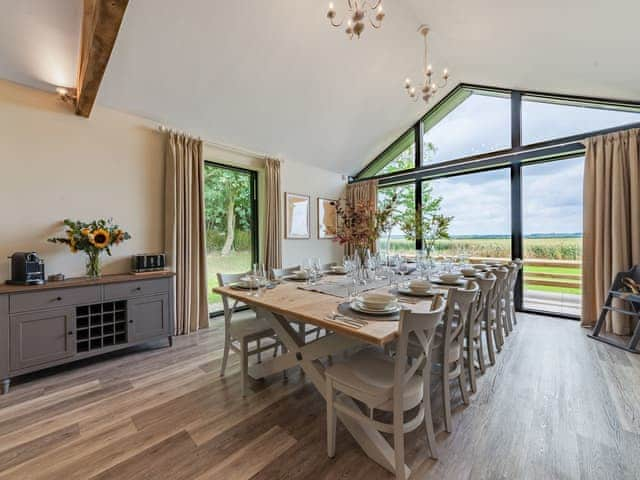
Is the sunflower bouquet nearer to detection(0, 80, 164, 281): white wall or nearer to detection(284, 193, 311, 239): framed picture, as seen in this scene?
detection(0, 80, 164, 281): white wall

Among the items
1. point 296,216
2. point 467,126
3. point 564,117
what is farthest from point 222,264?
point 564,117

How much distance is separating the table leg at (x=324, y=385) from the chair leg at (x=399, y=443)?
0.36 feet

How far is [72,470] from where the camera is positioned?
140cm

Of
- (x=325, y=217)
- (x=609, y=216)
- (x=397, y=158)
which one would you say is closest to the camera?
(x=609, y=216)

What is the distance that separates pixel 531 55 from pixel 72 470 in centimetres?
538

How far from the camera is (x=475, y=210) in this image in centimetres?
450

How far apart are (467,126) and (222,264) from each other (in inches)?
185

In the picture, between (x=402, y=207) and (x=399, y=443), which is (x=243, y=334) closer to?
(x=399, y=443)

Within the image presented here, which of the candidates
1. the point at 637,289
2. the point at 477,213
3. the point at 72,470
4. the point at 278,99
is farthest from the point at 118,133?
the point at 637,289

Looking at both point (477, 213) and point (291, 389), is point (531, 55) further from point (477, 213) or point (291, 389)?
point (291, 389)

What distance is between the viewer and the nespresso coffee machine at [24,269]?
2305 mm

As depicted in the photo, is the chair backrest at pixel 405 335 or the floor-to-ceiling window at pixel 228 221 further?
the floor-to-ceiling window at pixel 228 221

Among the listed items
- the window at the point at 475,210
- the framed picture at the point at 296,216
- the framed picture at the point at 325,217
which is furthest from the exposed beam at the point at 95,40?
the window at the point at 475,210

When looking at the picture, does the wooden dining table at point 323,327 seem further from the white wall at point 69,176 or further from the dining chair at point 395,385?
the white wall at point 69,176
